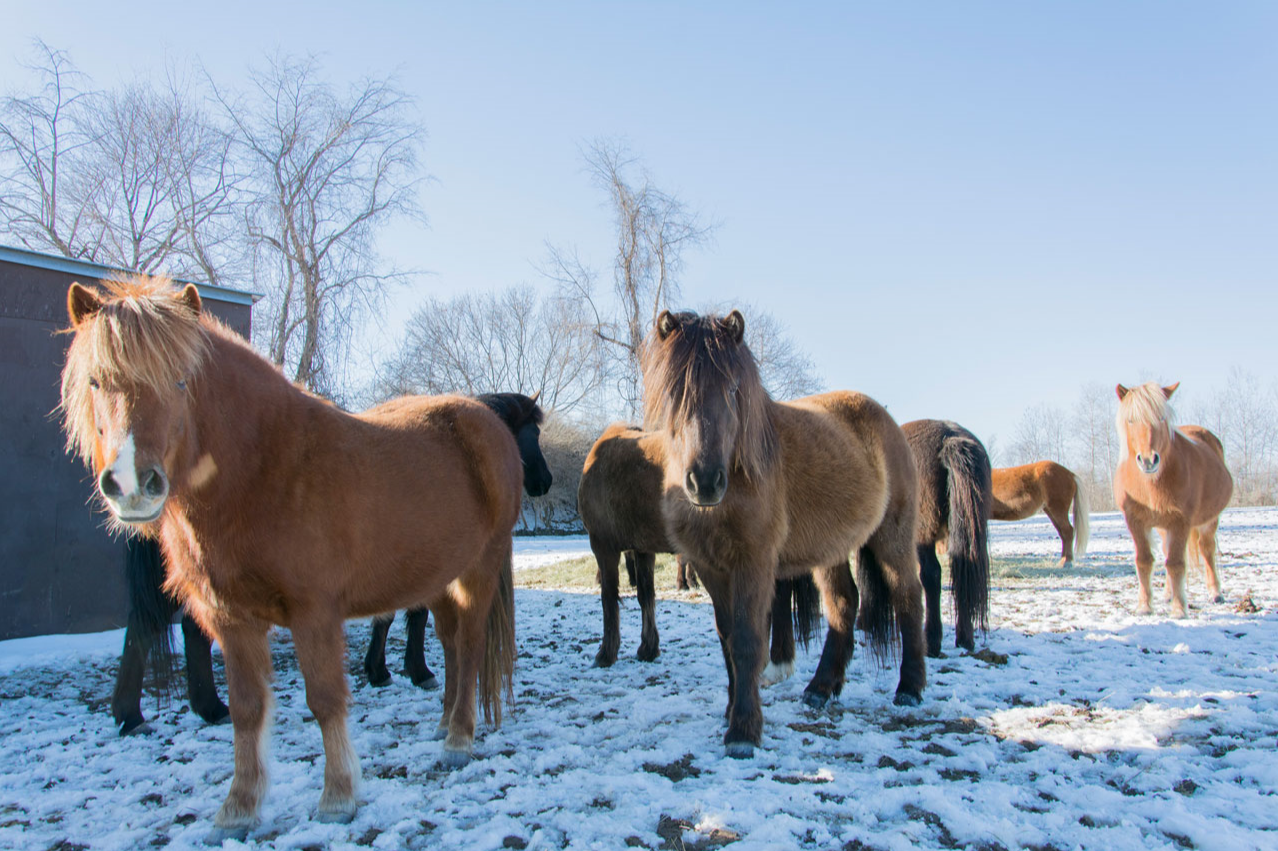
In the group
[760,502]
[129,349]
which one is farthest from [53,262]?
[760,502]

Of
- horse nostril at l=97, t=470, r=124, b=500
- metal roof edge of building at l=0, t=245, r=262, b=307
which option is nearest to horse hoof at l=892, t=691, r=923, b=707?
horse nostril at l=97, t=470, r=124, b=500

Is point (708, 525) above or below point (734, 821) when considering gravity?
above

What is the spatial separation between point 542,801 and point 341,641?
3.68 feet

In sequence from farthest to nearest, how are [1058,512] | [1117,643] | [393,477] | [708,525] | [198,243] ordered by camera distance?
1. [198,243]
2. [1058,512]
3. [1117,643]
4. [708,525]
5. [393,477]

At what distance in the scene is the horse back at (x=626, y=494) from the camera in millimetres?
5539

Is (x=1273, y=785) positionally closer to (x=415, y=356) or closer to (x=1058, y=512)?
(x=1058, y=512)

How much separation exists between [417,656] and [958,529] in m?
4.43

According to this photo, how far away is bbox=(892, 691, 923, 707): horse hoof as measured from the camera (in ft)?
13.8

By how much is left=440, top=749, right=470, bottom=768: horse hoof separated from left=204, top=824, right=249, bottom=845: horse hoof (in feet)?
3.14

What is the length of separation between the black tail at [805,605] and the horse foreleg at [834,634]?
16.1 inches

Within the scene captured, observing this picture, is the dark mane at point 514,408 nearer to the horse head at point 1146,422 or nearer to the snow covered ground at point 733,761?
the snow covered ground at point 733,761

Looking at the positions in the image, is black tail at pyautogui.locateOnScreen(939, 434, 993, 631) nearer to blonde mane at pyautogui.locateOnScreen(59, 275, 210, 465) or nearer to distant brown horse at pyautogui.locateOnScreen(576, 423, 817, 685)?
distant brown horse at pyautogui.locateOnScreen(576, 423, 817, 685)

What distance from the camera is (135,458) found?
2322mm

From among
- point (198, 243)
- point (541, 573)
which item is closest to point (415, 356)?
point (198, 243)
